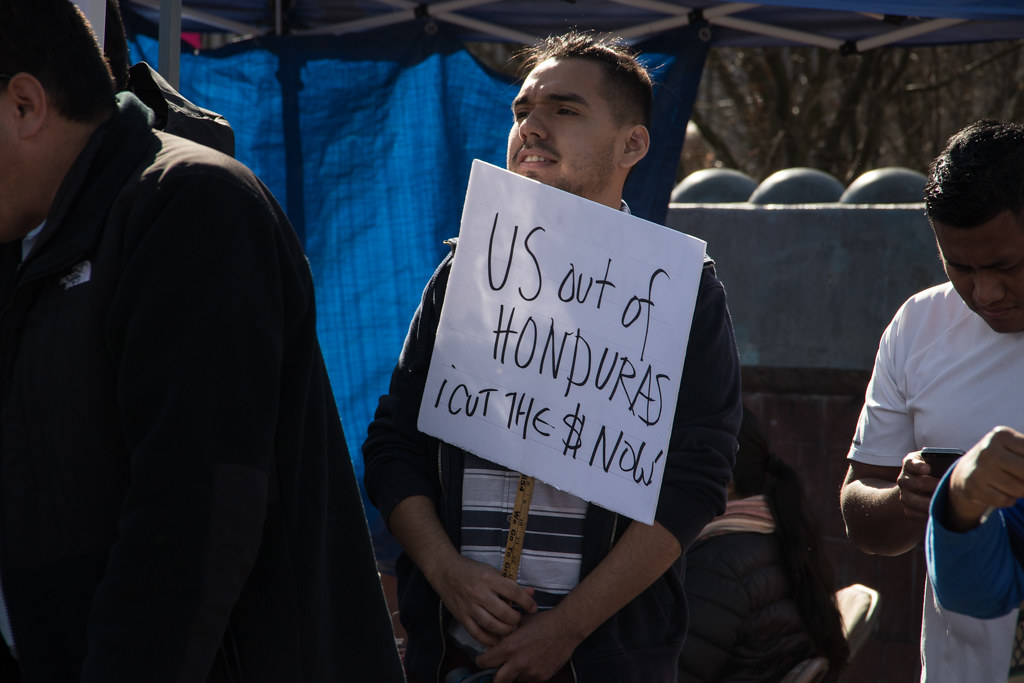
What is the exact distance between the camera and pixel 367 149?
3744 mm

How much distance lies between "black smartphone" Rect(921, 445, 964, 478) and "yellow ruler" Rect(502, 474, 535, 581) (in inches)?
26.7

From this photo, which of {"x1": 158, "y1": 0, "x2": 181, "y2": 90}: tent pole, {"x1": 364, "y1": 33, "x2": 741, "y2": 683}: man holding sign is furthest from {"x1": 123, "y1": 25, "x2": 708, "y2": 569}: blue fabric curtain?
{"x1": 364, "y1": 33, "x2": 741, "y2": 683}: man holding sign

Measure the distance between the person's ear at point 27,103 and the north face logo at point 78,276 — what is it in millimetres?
185

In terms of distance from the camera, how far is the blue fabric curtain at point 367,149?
369cm

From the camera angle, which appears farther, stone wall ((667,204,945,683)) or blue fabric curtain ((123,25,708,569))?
stone wall ((667,204,945,683))

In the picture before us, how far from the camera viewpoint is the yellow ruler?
202cm

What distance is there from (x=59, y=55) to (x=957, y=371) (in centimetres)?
158

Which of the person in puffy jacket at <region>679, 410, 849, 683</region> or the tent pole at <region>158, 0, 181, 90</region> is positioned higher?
the tent pole at <region>158, 0, 181, 90</region>

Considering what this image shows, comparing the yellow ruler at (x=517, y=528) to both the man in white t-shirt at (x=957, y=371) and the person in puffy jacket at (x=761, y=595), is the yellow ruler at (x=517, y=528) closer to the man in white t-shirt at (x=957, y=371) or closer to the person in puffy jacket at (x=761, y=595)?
the man in white t-shirt at (x=957, y=371)

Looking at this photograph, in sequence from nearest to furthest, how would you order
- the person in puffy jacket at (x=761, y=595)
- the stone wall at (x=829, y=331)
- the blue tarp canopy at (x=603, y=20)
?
the person in puffy jacket at (x=761, y=595)
the blue tarp canopy at (x=603, y=20)
the stone wall at (x=829, y=331)

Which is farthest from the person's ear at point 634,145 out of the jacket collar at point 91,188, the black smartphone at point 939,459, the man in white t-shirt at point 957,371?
the jacket collar at point 91,188

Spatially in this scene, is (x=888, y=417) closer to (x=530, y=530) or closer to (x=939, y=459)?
(x=939, y=459)

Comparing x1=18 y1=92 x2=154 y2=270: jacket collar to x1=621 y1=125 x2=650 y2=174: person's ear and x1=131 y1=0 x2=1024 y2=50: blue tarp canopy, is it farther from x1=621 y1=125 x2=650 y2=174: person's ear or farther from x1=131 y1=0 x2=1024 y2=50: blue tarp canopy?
x1=131 y1=0 x2=1024 y2=50: blue tarp canopy

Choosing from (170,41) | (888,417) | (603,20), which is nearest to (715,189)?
(603,20)
